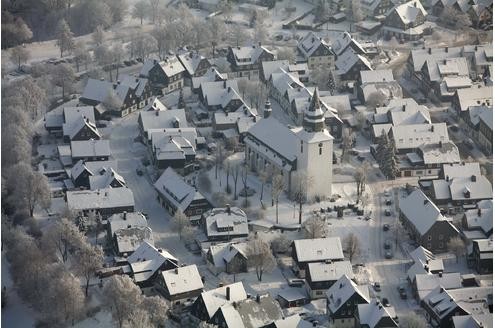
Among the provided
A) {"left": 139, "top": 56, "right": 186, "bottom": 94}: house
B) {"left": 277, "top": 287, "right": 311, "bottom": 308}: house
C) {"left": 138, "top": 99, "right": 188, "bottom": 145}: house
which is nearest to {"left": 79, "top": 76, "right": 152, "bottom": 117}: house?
{"left": 139, "top": 56, "right": 186, "bottom": 94}: house

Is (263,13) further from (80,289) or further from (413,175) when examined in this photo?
(80,289)

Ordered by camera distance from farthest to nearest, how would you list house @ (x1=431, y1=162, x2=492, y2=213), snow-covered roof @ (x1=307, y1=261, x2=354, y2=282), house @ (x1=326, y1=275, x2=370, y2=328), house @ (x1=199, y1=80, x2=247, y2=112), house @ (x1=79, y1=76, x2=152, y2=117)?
house @ (x1=79, y1=76, x2=152, y2=117) → house @ (x1=199, y1=80, x2=247, y2=112) → house @ (x1=431, y1=162, x2=492, y2=213) → snow-covered roof @ (x1=307, y1=261, x2=354, y2=282) → house @ (x1=326, y1=275, x2=370, y2=328)

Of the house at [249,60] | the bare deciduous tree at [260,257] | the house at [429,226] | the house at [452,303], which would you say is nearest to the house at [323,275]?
the bare deciduous tree at [260,257]

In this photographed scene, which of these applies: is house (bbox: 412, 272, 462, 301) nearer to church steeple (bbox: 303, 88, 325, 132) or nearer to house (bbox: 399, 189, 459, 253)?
house (bbox: 399, 189, 459, 253)

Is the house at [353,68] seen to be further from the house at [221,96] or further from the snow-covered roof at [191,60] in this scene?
the snow-covered roof at [191,60]

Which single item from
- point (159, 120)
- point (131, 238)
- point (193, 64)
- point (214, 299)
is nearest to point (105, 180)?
point (131, 238)

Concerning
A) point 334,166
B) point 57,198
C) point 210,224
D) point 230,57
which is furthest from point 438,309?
point 230,57
